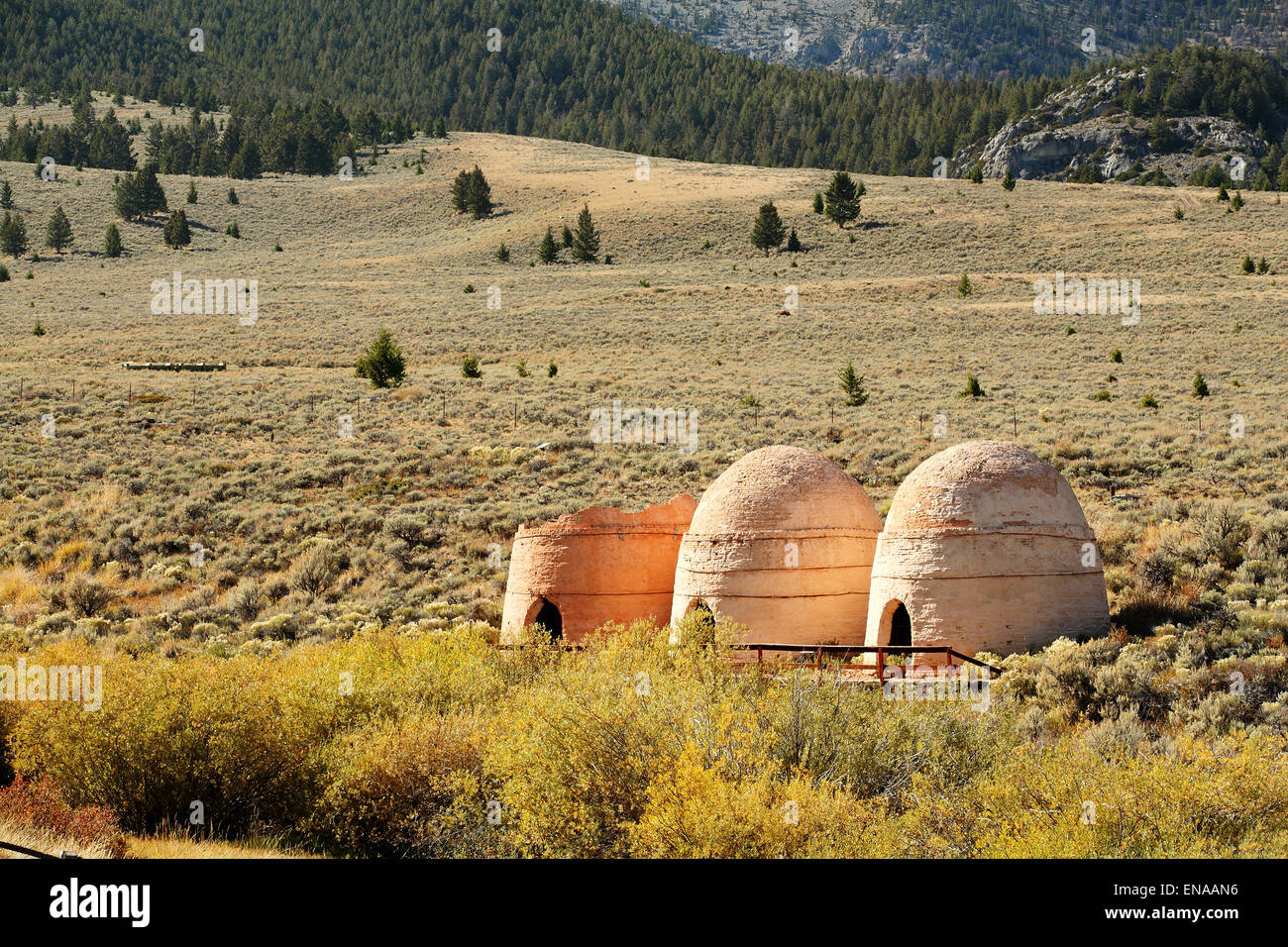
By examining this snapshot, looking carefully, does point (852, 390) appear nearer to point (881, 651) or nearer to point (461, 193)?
point (881, 651)

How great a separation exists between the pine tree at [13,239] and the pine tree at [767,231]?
62.4 metres

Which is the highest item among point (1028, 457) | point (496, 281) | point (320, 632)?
point (496, 281)

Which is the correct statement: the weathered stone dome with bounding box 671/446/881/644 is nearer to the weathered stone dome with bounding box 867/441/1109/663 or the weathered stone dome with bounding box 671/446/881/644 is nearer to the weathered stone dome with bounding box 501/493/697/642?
the weathered stone dome with bounding box 867/441/1109/663

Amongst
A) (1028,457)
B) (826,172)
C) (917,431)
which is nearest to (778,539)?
(1028,457)

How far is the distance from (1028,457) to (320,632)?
657 inches

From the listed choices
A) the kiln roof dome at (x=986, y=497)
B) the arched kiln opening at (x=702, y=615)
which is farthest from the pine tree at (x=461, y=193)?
the kiln roof dome at (x=986, y=497)

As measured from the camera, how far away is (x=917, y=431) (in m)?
40.2

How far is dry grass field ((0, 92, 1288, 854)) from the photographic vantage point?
29.3 meters

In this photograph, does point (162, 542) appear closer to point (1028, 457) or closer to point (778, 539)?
point (778, 539)

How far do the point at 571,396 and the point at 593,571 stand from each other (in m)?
28.3

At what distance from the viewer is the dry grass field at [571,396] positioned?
29.3m

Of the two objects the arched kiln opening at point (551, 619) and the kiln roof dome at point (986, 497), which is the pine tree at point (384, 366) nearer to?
the arched kiln opening at point (551, 619)

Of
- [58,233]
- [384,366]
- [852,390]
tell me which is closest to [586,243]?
[384,366]

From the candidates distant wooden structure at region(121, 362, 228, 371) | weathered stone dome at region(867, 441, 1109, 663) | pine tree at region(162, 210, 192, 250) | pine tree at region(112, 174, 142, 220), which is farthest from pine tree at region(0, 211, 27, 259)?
weathered stone dome at region(867, 441, 1109, 663)
